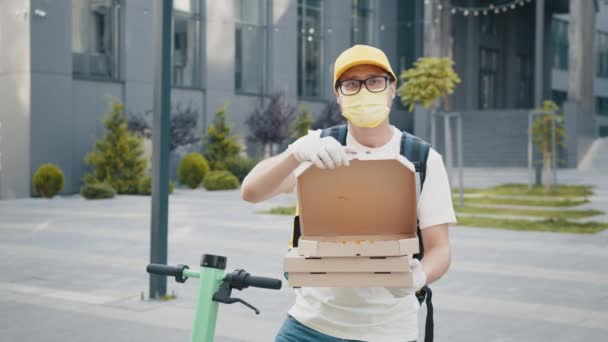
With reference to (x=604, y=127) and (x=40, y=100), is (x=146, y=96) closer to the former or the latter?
(x=40, y=100)

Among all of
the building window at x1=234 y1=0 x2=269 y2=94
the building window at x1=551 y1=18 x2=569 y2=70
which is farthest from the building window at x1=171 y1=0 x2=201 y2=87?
the building window at x1=551 y1=18 x2=569 y2=70

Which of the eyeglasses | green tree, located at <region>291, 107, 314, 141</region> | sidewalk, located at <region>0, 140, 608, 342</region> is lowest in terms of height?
sidewalk, located at <region>0, 140, 608, 342</region>

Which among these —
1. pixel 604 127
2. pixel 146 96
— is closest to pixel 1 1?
pixel 146 96

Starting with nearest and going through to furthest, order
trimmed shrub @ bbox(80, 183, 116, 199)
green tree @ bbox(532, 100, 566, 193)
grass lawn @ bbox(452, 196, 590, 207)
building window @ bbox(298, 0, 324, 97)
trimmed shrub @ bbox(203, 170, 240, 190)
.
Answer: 1. grass lawn @ bbox(452, 196, 590, 207)
2. trimmed shrub @ bbox(80, 183, 116, 199)
3. green tree @ bbox(532, 100, 566, 193)
4. trimmed shrub @ bbox(203, 170, 240, 190)
5. building window @ bbox(298, 0, 324, 97)

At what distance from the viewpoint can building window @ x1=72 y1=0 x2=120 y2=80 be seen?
26016 mm

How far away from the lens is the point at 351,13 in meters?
39.6

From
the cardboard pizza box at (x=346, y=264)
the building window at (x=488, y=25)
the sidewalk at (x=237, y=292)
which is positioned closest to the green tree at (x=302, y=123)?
the sidewalk at (x=237, y=292)

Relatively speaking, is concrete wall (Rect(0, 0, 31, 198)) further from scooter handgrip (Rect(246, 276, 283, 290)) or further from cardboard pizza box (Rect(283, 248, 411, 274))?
cardboard pizza box (Rect(283, 248, 411, 274))

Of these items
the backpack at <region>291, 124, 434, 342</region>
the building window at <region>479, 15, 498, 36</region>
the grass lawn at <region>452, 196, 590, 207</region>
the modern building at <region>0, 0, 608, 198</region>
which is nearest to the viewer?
the backpack at <region>291, 124, 434, 342</region>

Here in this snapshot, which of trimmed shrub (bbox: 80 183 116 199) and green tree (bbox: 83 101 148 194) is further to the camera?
green tree (bbox: 83 101 148 194)

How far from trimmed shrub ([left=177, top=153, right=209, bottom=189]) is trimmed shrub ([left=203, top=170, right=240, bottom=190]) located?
415mm

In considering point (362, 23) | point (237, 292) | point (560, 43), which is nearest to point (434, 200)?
point (237, 292)

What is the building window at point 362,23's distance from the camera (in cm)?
4025

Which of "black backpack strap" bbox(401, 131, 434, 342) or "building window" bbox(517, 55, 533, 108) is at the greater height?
"building window" bbox(517, 55, 533, 108)
